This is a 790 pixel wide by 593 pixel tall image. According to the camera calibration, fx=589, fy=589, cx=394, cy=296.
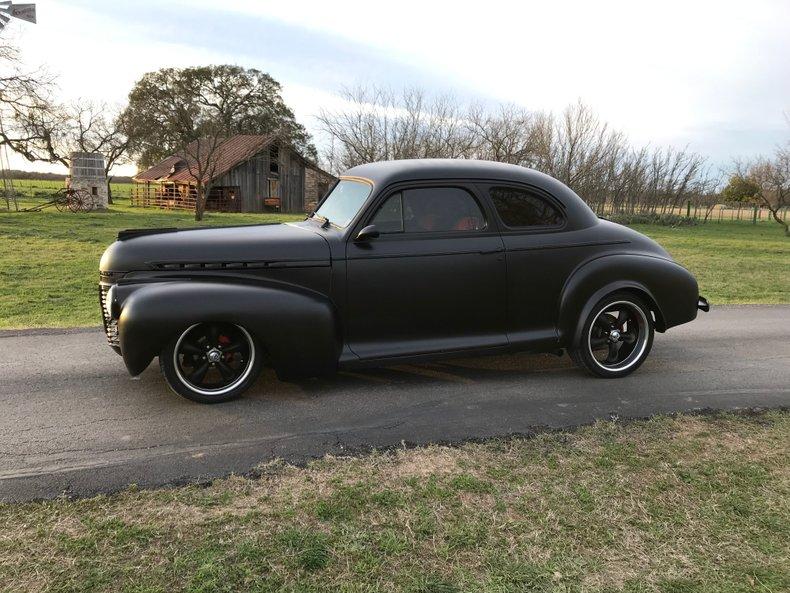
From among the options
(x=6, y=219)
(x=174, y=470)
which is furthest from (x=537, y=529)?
(x=6, y=219)

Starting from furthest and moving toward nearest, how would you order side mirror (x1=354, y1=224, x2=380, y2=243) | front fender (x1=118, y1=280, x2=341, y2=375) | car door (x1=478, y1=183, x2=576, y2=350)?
car door (x1=478, y1=183, x2=576, y2=350)
side mirror (x1=354, y1=224, x2=380, y2=243)
front fender (x1=118, y1=280, x2=341, y2=375)

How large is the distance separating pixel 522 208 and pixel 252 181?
1683 inches

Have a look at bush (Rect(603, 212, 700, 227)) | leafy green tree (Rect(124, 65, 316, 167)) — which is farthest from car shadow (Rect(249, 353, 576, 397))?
leafy green tree (Rect(124, 65, 316, 167))

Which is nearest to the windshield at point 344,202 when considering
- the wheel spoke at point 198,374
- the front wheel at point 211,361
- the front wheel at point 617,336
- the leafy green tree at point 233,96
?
the front wheel at point 211,361

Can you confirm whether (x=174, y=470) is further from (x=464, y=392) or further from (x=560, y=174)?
(x=560, y=174)

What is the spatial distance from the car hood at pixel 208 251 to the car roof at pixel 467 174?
2.62ft

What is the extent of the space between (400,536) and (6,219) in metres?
28.3

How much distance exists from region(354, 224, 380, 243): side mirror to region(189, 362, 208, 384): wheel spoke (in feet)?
4.98

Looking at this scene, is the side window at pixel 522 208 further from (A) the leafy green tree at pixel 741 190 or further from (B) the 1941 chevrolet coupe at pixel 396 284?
(A) the leafy green tree at pixel 741 190

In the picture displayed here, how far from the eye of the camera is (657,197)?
4069 cm

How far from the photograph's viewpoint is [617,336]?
5426mm

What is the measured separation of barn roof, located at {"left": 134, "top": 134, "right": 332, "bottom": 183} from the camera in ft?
146

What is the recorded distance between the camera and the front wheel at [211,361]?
4371mm

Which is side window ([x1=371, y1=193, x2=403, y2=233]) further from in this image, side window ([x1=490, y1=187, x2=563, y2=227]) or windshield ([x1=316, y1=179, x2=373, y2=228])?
side window ([x1=490, y1=187, x2=563, y2=227])
